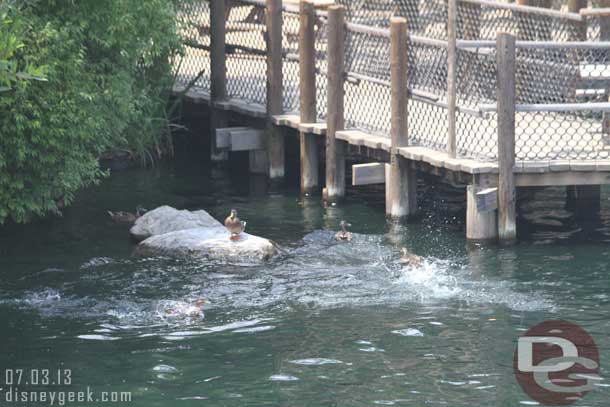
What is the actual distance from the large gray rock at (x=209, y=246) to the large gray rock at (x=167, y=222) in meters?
0.56

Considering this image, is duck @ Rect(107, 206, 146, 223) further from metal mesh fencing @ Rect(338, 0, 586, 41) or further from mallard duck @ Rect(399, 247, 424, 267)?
metal mesh fencing @ Rect(338, 0, 586, 41)

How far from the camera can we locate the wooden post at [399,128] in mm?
15320

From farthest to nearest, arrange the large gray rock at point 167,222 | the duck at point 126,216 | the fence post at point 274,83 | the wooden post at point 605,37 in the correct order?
1. the fence post at point 274,83
2. the duck at point 126,216
3. the large gray rock at point 167,222
4. the wooden post at point 605,37

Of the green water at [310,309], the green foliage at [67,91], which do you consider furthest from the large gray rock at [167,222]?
the green foliage at [67,91]

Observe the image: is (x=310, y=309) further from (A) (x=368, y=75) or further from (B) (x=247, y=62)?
(B) (x=247, y=62)

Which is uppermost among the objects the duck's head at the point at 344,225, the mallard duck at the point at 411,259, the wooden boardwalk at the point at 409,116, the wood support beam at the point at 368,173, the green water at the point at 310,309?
the wooden boardwalk at the point at 409,116

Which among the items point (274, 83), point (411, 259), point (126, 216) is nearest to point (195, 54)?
point (274, 83)

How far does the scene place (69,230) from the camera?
15859 millimetres

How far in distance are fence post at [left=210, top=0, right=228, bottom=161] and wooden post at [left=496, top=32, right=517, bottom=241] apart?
20.5ft

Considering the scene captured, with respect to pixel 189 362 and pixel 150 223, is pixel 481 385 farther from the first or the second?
pixel 150 223

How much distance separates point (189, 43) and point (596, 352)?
999cm

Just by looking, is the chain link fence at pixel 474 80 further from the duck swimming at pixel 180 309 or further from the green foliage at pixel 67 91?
the duck swimming at pixel 180 309

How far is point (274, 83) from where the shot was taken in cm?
1803

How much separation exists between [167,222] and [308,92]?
120 inches
